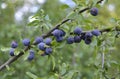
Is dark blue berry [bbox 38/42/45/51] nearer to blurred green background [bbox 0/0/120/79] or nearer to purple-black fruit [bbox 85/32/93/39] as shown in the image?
blurred green background [bbox 0/0/120/79]

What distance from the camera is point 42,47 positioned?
1969 mm

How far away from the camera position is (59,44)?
200 cm

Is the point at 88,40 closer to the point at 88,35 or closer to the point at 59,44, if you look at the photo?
the point at 88,35

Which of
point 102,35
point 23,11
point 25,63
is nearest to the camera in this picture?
point 102,35

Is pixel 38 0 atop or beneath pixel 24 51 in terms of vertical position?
atop

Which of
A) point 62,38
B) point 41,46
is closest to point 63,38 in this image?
point 62,38

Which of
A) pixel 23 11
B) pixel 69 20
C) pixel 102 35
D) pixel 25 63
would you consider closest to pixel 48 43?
pixel 69 20

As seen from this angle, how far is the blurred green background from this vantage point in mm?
2021

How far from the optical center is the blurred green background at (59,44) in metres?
2.02

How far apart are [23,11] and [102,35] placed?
2373 millimetres

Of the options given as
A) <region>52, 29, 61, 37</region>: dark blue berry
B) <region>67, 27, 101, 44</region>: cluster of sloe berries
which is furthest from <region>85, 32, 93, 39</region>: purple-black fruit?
<region>52, 29, 61, 37</region>: dark blue berry

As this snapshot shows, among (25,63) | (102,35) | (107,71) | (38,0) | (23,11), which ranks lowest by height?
(107,71)

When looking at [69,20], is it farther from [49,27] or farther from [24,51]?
[24,51]

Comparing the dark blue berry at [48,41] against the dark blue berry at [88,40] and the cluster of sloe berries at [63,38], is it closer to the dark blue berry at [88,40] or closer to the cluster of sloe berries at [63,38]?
the cluster of sloe berries at [63,38]
